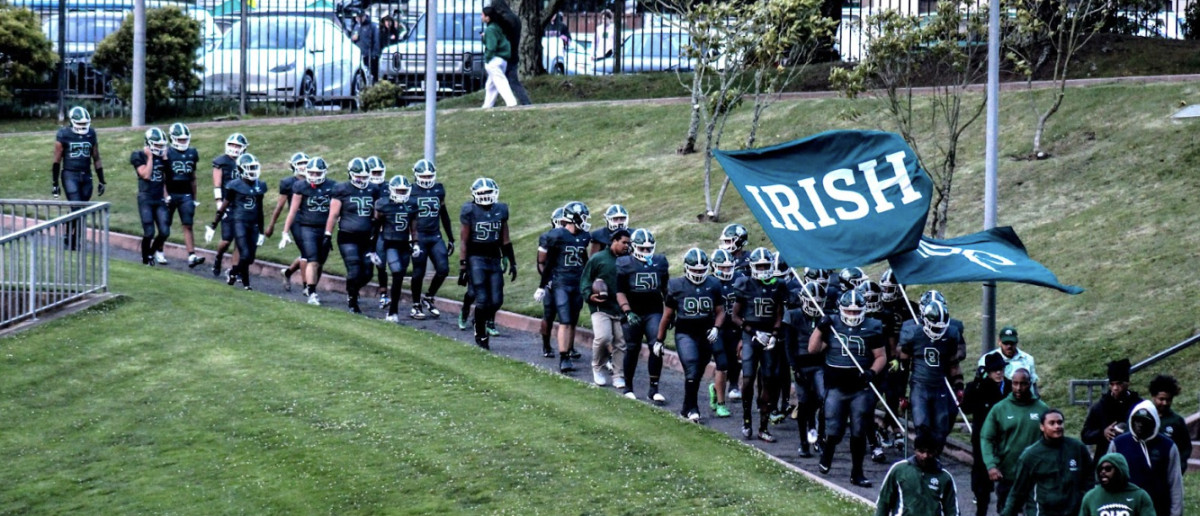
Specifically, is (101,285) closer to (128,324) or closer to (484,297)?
(128,324)

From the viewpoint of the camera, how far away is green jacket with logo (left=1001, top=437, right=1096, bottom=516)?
12.9 meters

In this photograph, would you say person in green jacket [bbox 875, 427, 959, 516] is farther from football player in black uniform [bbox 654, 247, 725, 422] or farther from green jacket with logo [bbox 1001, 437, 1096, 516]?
football player in black uniform [bbox 654, 247, 725, 422]

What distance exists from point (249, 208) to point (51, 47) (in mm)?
14605

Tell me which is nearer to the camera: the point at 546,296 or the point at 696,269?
the point at 696,269

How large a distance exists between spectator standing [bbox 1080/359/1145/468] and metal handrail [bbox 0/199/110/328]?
1177 cm

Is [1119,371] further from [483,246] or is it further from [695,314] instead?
[483,246]

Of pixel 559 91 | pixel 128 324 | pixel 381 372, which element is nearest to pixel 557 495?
pixel 381 372

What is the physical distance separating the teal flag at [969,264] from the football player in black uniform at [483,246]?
6.40 meters

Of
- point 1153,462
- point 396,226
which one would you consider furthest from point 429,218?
point 1153,462

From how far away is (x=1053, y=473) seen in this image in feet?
42.4

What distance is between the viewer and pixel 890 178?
48.9 ft

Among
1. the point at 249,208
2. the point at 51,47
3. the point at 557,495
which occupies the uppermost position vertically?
the point at 51,47

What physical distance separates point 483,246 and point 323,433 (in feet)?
14.0

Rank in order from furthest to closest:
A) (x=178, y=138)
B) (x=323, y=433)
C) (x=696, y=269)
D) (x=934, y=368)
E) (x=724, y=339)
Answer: (x=178, y=138)
(x=724, y=339)
(x=696, y=269)
(x=323, y=433)
(x=934, y=368)
